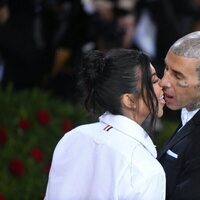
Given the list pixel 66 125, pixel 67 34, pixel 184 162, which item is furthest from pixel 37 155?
pixel 184 162

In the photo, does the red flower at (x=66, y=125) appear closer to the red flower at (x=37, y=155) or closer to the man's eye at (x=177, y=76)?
the red flower at (x=37, y=155)

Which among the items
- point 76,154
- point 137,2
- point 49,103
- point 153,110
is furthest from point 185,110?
point 137,2

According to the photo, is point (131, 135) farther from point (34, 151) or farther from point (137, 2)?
point (137, 2)

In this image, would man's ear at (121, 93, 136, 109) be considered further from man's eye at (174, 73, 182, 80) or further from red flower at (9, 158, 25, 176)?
red flower at (9, 158, 25, 176)

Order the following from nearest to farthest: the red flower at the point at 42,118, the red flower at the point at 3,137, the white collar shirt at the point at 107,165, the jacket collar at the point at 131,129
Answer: the white collar shirt at the point at 107,165 → the jacket collar at the point at 131,129 → the red flower at the point at 3,137 → the red flower at the point at 42,118

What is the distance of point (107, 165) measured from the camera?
11.0 feet

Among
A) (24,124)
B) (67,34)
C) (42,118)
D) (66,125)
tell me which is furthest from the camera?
(67,34)

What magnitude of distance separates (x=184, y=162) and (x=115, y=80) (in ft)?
1.63

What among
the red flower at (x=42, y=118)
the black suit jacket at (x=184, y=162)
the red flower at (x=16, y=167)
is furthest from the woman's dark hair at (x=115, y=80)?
the red flower at (x=42, y=118)

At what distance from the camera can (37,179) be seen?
20.2 ft

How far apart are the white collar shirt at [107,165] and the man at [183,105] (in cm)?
21

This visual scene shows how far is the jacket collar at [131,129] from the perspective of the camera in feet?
11.2

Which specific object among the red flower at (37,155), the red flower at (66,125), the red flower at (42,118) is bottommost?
the red flower at (37,155)

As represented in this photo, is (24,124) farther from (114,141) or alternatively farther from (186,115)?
(114,141)
